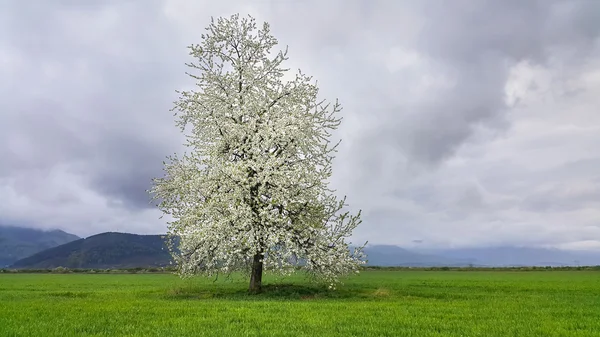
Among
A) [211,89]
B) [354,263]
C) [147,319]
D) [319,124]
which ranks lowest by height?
[147,319]

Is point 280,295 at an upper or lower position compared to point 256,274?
lower

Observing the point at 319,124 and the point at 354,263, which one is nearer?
the point at 354,263

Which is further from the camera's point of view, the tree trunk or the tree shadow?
the tree trunk

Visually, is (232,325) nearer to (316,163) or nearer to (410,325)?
(410,325)

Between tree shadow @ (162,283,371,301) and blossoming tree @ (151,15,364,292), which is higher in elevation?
blossoming tree @ (151,15,364,292)

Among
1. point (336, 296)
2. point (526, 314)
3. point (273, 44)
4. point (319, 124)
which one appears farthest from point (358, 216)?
point (273, 44)

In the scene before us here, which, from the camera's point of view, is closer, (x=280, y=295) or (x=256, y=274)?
(x=280, y=295)

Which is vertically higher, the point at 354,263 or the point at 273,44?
the point at 273,44

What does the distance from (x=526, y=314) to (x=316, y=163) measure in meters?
17.8

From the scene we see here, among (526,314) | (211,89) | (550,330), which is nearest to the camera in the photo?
(550,330)

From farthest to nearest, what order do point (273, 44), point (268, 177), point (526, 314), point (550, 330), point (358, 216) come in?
point (273, 44)
point (358, 216)
point (268, 177)
point (526, 314)
point (550, 330)

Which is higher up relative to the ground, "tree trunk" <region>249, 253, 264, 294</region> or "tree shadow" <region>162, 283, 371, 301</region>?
"tree trunk" <region>249, 253, 264, 294</region>

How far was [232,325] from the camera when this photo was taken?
16.8 m

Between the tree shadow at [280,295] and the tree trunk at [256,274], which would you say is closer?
the tree shadow at [280,295]
